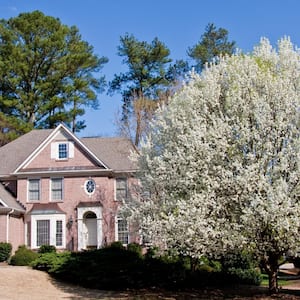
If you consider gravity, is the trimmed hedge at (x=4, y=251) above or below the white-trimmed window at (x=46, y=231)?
below

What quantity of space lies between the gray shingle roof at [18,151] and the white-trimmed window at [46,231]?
3711 mm

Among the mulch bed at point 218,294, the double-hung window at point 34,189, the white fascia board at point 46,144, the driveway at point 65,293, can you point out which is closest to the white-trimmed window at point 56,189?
the double-hung window at point 34,189

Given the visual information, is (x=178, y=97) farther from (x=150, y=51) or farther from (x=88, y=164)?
(x=150, y=51)

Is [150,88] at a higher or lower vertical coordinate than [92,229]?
higher

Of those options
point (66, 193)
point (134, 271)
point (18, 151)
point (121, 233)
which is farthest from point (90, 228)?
point (134, 271)

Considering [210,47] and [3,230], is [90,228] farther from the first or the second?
[210,47]

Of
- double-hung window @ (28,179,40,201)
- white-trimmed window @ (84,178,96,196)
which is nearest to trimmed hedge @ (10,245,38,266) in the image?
double-hung window @ (28,179,40,201)

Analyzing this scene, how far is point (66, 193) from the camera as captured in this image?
99.5ft

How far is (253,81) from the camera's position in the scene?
1634 centimetres

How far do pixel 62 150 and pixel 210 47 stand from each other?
78.4 feet

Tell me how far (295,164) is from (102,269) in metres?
9.84

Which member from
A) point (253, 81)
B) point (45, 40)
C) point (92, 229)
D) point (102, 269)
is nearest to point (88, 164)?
point (92, 229)

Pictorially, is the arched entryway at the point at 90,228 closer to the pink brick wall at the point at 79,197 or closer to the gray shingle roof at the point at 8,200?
the pink brick wall at the point at 79,197

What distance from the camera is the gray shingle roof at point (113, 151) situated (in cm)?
3078
